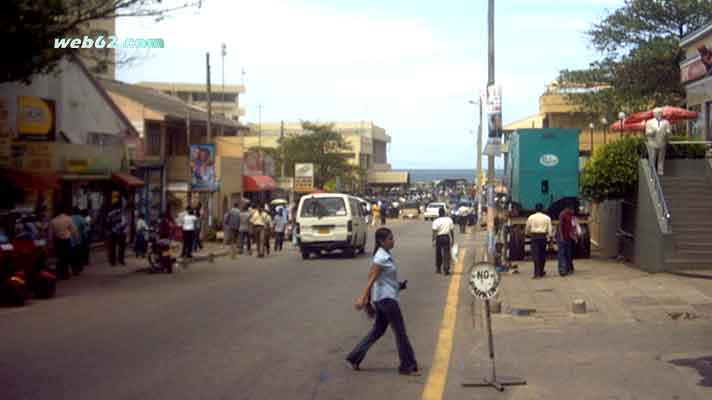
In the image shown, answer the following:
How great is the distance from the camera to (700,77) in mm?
29359

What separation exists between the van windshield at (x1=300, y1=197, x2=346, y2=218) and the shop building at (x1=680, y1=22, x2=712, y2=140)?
11.6 metres

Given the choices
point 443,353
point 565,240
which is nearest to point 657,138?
point 565,240

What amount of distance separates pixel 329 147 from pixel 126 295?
197ft

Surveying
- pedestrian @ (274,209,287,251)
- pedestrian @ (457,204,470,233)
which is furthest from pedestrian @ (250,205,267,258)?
pedestrian @ (457,204,470,233)

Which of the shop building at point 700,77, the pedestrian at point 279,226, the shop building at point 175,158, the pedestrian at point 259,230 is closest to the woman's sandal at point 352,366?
the pedestrian at point 259,230

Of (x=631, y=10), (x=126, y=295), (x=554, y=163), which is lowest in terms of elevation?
(x=126, y=295)

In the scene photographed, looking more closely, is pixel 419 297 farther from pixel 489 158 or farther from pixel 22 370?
pixel 22 370

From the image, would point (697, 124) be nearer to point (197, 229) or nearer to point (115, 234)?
point (197, 229)

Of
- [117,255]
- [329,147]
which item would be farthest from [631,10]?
[329,147]

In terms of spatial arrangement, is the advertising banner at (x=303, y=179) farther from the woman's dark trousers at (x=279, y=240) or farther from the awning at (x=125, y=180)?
the awning at (x=125, y=180)

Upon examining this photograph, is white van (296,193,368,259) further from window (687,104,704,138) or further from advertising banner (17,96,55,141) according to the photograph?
window (687,104,704,138)

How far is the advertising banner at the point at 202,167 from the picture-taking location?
3641cm

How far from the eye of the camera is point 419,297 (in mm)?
17859

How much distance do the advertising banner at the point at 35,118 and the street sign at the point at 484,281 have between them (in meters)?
18.6
